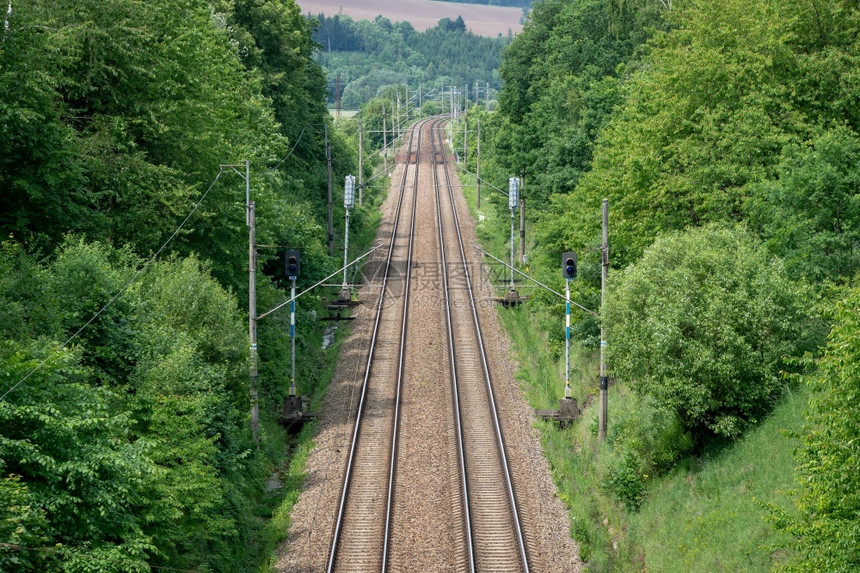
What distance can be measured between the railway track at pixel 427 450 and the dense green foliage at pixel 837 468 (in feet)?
27.1

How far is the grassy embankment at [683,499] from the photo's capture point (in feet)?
67.4

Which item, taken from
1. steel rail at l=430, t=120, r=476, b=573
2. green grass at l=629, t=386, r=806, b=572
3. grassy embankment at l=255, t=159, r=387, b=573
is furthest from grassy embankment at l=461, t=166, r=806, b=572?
grassy embankment at l=255, t=159, r=387, b=573

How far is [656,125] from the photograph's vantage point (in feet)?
118

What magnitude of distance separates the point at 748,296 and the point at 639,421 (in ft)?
15.9

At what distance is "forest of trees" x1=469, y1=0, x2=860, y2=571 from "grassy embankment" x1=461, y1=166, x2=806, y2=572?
2.08 ft

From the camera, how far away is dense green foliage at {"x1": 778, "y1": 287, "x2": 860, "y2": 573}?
15023 mm

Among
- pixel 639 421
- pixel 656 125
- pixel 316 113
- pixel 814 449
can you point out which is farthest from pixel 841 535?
pixel 316 113

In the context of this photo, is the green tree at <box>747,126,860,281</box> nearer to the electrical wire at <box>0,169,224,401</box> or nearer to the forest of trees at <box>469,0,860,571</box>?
the forest of trees at <box>469,0,860,571</box>

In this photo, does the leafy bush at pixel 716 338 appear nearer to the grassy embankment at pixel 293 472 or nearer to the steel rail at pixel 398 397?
the steel rail at pixel 398 397

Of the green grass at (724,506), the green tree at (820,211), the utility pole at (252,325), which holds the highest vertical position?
the green tree at (820,211)

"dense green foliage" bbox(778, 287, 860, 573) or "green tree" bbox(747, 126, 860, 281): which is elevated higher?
"green tree" bbox(747, 126, 860, 281)

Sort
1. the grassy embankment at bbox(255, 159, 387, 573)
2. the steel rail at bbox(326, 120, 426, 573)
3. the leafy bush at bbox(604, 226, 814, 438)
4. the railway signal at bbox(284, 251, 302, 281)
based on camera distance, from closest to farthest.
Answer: the steel rail at bbox(326, 120, 426, 573)
the leafy bush at bbox(604, 226, 814, 438)
the grassy embankment at bbox(255, 159, 387, 573)
the railway signal at bbox(284, 251, 302, 281)

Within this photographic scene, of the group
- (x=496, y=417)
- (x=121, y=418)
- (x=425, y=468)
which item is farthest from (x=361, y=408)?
(x=121, y=418)

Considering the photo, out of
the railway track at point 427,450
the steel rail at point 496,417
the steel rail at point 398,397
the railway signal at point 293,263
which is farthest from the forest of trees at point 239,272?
the steel rail at point 398,397
